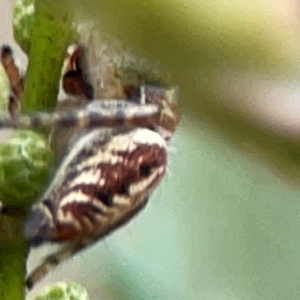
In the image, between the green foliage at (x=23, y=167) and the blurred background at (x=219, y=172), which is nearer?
the blurred background at (x=219, y=172)

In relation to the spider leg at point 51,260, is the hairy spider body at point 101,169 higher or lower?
higher

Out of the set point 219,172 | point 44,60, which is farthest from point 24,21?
point 219,172

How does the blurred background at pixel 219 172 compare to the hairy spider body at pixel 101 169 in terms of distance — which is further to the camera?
the hairy spider body at pixel 101 169

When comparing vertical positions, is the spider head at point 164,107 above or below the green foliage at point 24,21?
below

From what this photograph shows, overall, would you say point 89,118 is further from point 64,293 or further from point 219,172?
point 219,172
